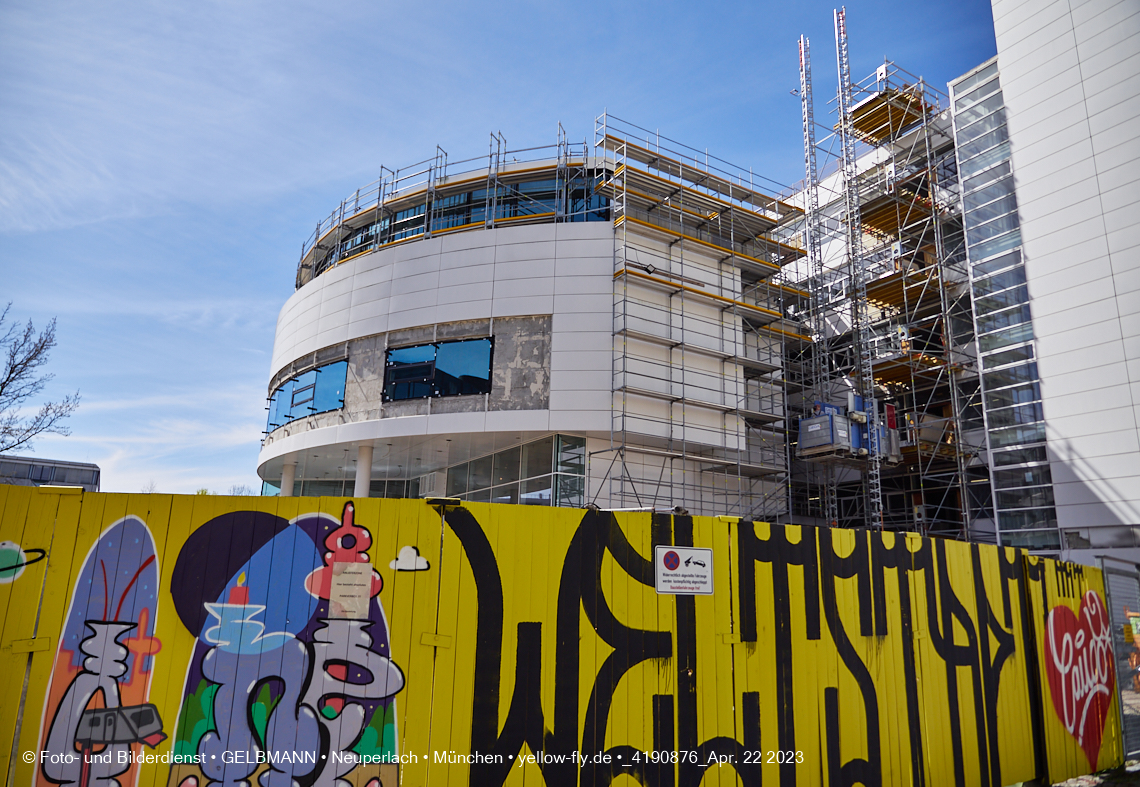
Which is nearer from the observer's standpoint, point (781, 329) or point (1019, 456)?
point (1019, 456)

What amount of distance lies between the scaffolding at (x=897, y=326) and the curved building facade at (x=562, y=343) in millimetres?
2873

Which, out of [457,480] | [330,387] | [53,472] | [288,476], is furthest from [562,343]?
[53,472]

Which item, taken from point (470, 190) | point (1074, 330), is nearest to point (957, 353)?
point (1074, 330)

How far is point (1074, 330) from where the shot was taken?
69.0 ft

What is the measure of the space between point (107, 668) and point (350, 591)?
1697 mm

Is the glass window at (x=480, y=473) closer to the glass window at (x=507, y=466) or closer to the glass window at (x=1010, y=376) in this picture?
the glass window at (x=507, y=466)

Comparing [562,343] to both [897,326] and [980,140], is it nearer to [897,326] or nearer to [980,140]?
[897,326]

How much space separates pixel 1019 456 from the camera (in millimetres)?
22188

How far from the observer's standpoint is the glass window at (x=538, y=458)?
2173 cm

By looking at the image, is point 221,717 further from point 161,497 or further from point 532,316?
point 532,316

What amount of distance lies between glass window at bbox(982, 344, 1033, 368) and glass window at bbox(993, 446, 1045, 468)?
113 inches

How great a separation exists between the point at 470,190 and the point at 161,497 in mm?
22617

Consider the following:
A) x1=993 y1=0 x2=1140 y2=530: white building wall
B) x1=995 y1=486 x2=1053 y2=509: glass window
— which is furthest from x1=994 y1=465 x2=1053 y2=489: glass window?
x1=993 y1=0 x2=1140 y2=530: white building wall

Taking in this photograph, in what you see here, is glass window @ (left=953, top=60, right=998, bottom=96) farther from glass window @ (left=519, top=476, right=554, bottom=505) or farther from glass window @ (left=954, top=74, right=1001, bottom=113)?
glass window @ (left=519, top=476, right=554, bottom=505)
